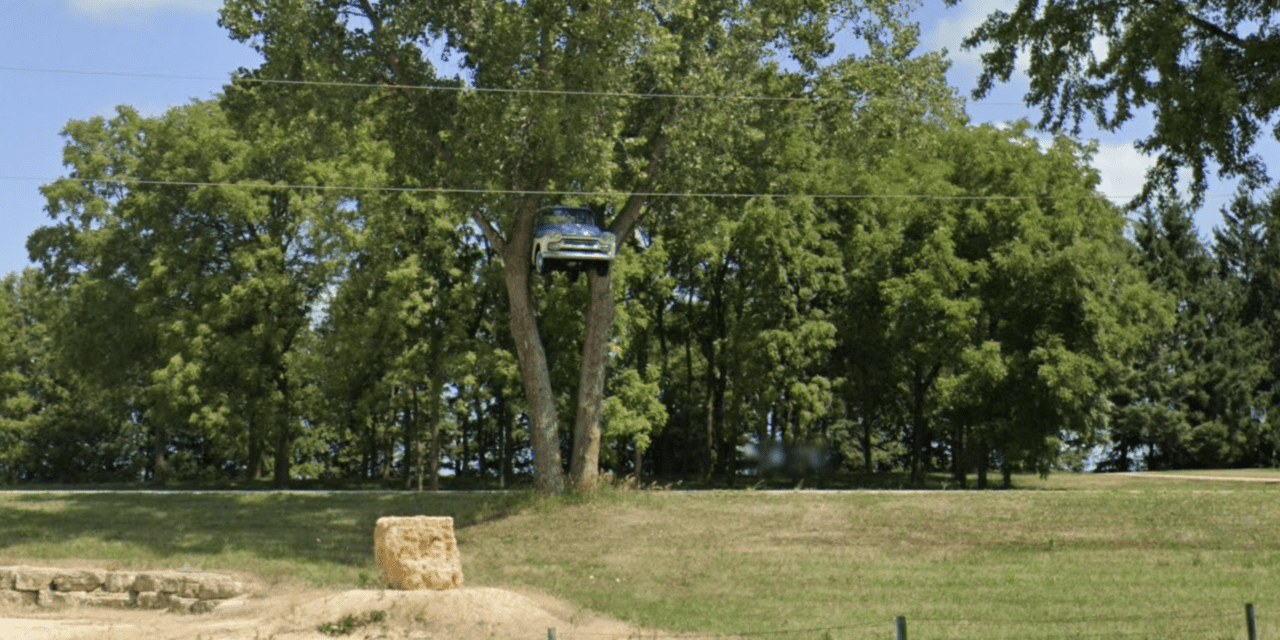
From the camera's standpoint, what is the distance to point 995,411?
4297cm

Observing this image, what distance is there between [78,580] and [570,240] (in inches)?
432

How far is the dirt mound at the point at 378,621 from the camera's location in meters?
17.9

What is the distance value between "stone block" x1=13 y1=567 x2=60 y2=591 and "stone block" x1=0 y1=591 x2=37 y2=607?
0.31 ft

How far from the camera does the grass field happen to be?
63.6 ft

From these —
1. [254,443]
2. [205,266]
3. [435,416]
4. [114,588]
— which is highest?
[205,266]

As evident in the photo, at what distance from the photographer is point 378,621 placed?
59.3ft

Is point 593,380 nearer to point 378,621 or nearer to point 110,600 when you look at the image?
point 110,600

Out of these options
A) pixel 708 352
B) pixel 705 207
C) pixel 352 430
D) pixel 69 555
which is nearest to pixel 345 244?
pixel 352 430

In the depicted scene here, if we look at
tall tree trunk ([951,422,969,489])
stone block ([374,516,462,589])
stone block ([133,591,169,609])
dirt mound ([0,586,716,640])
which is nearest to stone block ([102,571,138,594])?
stone block ([133,591,169,609])

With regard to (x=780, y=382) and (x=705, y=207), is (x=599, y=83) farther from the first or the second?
(x=780, y=382)

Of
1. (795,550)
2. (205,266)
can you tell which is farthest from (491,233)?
(205,266)

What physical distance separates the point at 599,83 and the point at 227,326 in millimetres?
22470

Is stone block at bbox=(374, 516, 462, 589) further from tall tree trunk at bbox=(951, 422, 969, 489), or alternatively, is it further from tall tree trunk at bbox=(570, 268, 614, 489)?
tall tree trunk at bbox=(951, 422, 969, 489)

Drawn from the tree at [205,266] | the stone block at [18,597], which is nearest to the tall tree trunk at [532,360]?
the stone block at [18,597]
